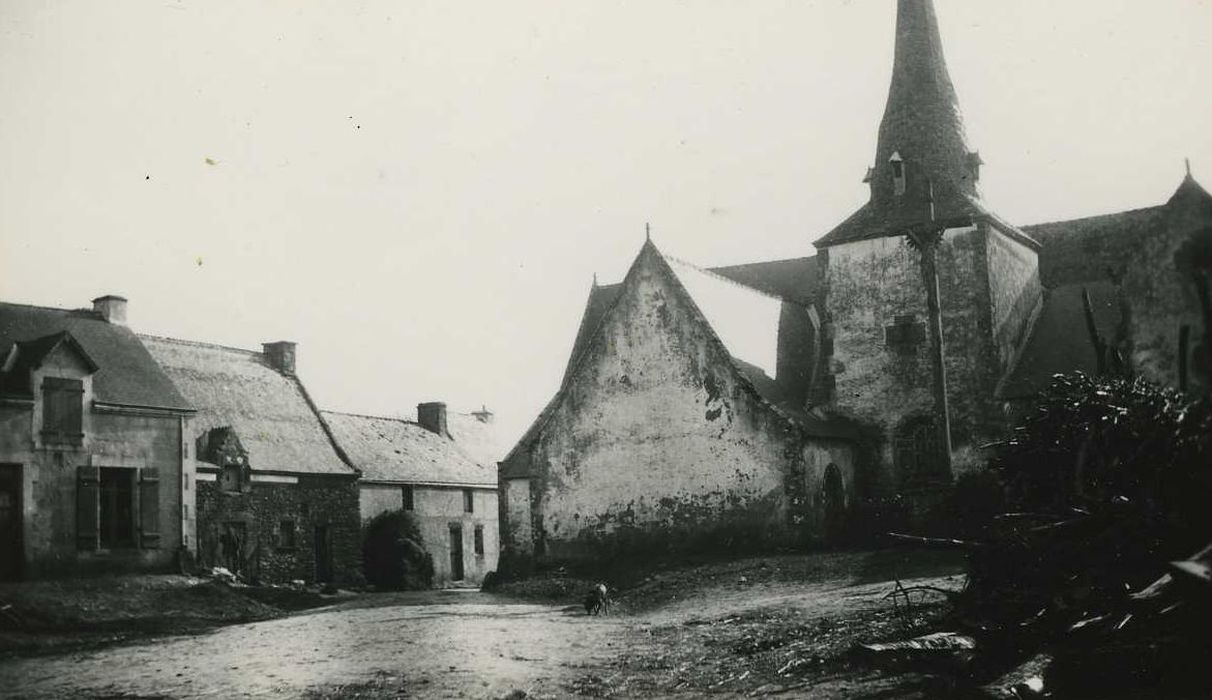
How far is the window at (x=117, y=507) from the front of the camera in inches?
919

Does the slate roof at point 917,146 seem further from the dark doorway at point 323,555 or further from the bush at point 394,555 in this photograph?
the dark doorway at point 323,555

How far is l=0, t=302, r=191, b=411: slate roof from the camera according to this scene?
23.2 m

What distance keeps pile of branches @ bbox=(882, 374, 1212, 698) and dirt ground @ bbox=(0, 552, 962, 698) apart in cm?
115

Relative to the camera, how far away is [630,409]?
27.4 m

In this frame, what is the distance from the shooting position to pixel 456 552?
4356 centimetres

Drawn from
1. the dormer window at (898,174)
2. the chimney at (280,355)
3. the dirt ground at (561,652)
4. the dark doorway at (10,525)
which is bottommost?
the dirt ground at (561,652)

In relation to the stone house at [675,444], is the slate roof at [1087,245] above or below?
above

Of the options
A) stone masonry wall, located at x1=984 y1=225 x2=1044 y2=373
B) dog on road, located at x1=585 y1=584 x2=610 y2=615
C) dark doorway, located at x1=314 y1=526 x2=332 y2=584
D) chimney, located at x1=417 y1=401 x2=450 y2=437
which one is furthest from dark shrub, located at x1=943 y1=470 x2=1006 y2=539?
chimney, located at x1=417 y1=401 x2=450 y2=437

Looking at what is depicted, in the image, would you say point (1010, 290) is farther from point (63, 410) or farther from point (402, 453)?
point (402, 453)

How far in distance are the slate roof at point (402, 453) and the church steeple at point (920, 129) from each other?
20.9 meters

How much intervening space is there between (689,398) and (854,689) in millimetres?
16754

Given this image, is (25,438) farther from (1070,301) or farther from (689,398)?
(1070,301)

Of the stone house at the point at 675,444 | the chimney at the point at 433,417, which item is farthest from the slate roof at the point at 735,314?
the chimney at the point at 433,417

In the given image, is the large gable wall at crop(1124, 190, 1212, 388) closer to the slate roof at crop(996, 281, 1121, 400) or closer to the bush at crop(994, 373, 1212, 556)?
the bush at crop(994, 373, 1212, 556)
